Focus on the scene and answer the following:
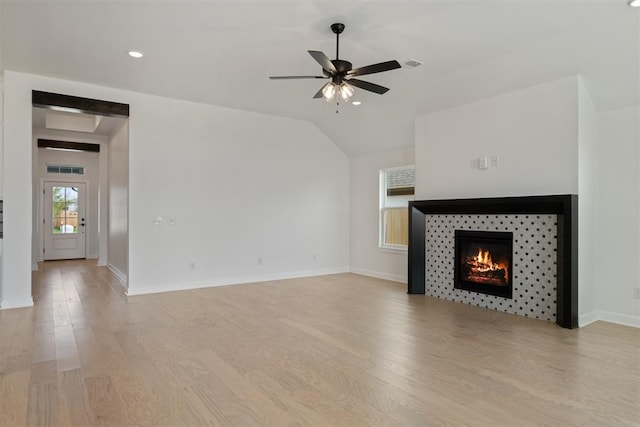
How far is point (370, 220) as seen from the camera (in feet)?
25.1

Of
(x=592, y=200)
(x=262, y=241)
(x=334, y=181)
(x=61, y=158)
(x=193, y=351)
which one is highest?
(x=61, y=158)

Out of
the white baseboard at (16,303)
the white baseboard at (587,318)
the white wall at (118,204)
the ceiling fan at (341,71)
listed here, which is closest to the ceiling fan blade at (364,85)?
the ceiling fan at (341,71)

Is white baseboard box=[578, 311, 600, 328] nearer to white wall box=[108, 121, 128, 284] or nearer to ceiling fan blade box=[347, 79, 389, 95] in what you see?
ceiling fan blade box=[347, 79, 389, 95]

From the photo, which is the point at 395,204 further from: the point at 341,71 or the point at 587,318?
the point at 341,71

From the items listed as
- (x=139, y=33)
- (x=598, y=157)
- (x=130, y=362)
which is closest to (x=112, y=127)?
(x=139, y=33)

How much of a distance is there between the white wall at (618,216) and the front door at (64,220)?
11.2 metres

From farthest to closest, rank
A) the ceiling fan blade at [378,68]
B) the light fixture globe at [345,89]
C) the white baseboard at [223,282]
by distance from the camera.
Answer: the white baseboard at [223,282] → the light fixture globe at [345,89] → the ceiling fan blade at [378,68]

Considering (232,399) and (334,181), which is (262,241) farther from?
(232,399)

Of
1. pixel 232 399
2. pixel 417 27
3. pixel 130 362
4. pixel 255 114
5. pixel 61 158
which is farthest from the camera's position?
pixel 61 158

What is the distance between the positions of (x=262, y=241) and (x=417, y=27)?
4490 millimetres

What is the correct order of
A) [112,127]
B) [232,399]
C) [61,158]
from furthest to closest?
[61,158] → [112,127] → [232,399]

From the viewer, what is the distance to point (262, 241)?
275 inches

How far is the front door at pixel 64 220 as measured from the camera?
9.81 meters

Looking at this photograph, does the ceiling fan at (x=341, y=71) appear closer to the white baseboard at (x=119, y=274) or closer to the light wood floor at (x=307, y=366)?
the light wood floor at (x=307, y=366)
